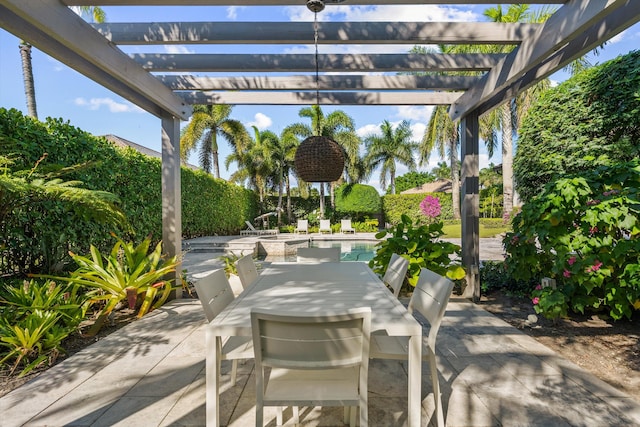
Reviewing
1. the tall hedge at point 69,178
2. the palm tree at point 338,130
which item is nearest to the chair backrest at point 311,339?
the tall hedge at point 69,178

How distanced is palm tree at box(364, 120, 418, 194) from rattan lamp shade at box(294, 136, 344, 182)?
2082 centimetres

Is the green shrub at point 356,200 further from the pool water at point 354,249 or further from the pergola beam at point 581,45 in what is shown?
the pergola beam at point 581,45

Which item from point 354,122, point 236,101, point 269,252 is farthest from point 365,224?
point 236,101

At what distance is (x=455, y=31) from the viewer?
318 centimetres

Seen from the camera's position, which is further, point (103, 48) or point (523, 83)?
point (523, 83)

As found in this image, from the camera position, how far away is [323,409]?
2.09 metres

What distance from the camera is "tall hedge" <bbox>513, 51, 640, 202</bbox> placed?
380cm

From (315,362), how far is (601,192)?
3358mm

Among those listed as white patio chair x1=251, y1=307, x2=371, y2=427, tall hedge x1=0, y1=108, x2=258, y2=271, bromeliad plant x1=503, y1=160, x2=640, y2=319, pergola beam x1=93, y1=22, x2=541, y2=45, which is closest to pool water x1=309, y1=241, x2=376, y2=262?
tall hedge x1=0, y1=108, x2=258, y2=271

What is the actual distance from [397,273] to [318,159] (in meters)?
1.41

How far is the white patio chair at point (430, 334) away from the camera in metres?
1.88

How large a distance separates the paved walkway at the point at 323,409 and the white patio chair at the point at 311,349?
527mm

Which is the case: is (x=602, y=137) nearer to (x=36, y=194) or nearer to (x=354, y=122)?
(x=36, y=194)

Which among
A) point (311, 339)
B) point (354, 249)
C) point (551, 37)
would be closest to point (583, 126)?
point (551, 37)
